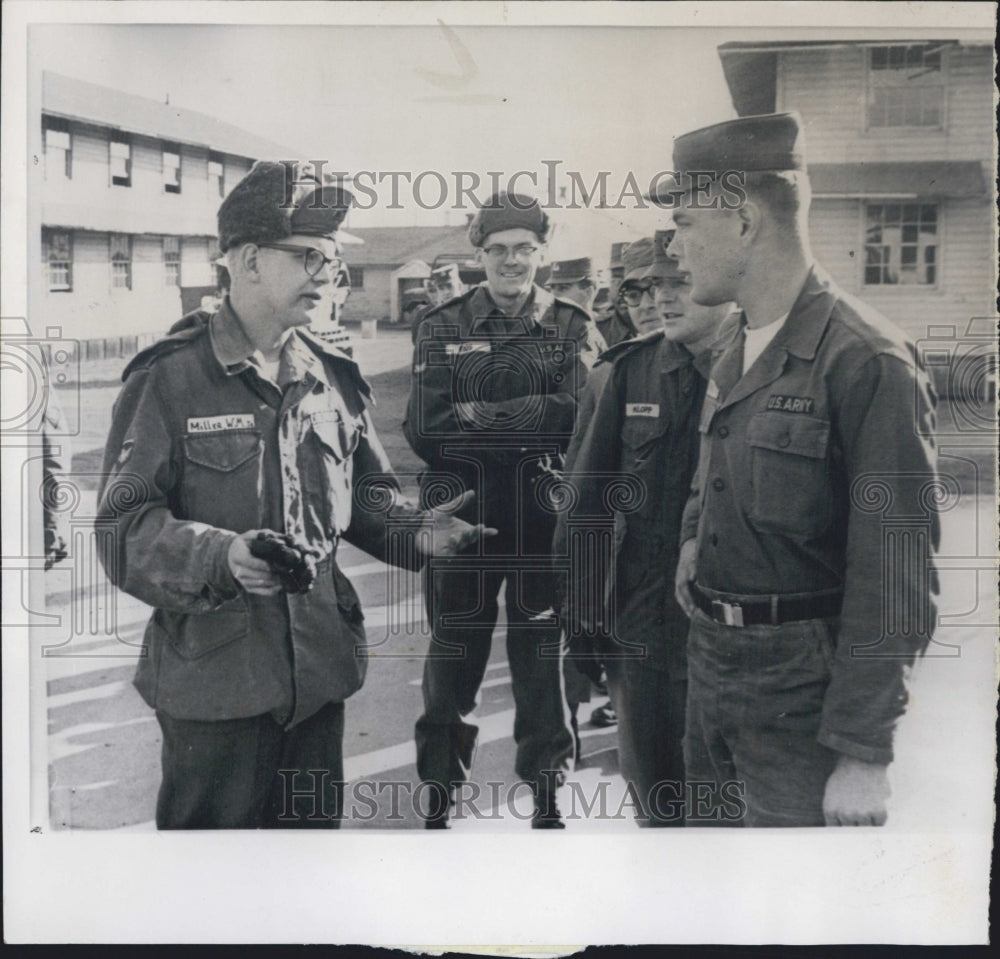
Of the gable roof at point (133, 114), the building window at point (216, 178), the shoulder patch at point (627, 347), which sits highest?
the gable roof at point (133, 114)

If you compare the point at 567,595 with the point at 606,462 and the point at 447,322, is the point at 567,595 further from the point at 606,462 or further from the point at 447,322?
the point at 447,322

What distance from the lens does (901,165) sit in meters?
3.76

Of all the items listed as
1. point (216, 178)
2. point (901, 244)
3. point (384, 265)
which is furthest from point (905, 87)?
point (216, 178)

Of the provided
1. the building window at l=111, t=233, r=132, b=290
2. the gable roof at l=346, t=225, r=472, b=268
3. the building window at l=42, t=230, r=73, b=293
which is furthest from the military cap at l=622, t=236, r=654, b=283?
the building window at l=42, t=230, r=73, b=293

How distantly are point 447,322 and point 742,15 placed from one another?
139cm

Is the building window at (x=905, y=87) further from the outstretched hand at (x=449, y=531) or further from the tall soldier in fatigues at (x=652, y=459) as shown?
the outstretched hand at (x=449, y=531)

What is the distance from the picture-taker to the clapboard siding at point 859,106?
3.72 metres

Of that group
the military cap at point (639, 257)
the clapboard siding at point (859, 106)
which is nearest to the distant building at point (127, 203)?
the military cap at point (639, 257)

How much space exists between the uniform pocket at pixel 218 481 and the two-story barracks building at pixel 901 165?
1980 millimetres

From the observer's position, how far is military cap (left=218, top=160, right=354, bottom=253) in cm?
370

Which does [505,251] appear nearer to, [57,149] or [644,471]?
[644,471]

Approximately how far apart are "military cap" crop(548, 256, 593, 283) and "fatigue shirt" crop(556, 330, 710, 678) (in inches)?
10.4

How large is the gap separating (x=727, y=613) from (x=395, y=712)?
1136 mm

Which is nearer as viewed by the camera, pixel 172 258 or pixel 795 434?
pixel 795 434
